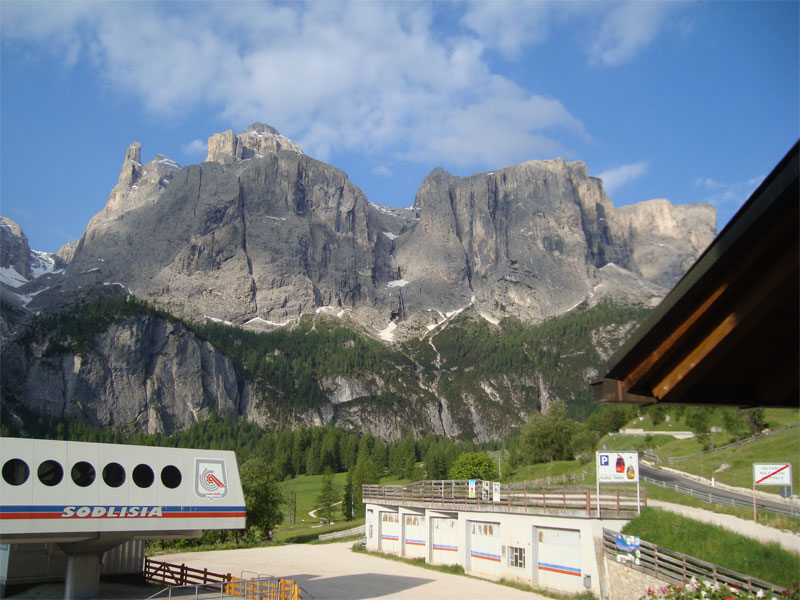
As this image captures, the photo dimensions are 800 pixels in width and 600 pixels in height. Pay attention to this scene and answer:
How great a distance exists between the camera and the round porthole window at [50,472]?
67.7 ft

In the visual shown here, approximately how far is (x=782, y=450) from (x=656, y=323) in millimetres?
52254

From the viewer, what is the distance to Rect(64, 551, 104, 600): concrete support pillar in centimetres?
2359

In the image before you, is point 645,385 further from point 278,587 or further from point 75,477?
point 278,587

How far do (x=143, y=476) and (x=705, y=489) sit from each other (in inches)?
1339

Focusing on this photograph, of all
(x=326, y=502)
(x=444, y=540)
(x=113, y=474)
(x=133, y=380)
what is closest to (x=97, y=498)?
(x=113, y=474)

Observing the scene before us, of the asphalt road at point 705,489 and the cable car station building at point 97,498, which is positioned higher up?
the cable car station building at point 97,498

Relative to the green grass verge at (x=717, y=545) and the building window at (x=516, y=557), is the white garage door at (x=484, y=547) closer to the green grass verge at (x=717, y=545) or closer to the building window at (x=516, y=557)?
the building window at (x=516, y=557)

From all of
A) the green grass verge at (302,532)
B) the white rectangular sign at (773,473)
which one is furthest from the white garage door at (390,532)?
the white rectangular sign at (773,473)

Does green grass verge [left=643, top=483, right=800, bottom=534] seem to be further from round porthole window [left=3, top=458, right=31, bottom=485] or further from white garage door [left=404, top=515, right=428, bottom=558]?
round porthole window [left=3, top=458, right=31, bottom=485]

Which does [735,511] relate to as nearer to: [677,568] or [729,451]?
[677,568]

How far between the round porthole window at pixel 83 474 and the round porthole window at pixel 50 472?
40 centimetres

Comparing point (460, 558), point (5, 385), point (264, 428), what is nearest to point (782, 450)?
point (460, 558)

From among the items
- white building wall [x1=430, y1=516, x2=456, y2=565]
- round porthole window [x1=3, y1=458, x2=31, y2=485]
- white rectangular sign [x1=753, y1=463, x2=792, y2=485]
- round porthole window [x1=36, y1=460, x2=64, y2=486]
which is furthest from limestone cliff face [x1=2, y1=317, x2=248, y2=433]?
white rectangular sign [x1=753, y1=463, x2=792, y2=485]

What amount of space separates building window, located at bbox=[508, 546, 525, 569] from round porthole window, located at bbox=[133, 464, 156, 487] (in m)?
17.3
